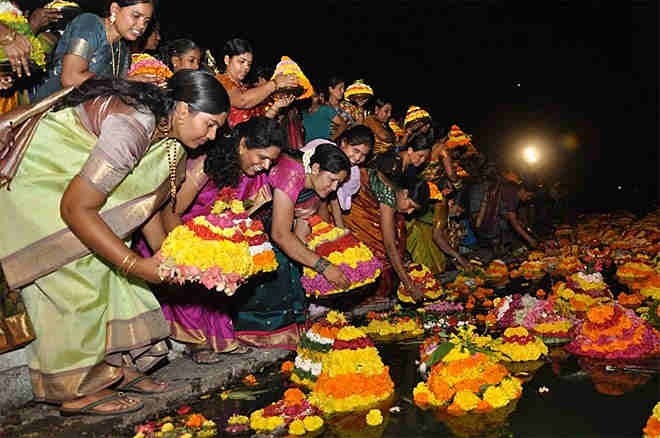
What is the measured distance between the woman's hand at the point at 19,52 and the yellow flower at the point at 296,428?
2.69m

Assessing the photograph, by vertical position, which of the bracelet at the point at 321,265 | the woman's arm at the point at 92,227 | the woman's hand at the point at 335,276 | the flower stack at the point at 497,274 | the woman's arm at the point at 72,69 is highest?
the woman's arm at the point at 72,69

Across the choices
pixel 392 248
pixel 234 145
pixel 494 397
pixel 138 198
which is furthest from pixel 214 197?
pixel 494 397

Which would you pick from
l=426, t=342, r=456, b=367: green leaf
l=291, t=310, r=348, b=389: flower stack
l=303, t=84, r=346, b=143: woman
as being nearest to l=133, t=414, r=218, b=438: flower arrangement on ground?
l=291, t=310, r=348, b=389: flower stack

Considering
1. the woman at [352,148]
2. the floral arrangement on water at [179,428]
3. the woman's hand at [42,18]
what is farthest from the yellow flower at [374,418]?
the woman's hand at [42,18]

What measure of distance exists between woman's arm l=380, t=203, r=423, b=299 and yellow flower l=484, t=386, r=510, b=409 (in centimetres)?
282

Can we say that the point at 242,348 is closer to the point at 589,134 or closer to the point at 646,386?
the point at 646,386

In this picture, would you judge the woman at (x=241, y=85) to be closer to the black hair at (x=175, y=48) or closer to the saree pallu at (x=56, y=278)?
the black hair at (x=175, y=48)

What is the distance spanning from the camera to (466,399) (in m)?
3.69

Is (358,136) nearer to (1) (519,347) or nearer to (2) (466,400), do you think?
(1) (519,347)

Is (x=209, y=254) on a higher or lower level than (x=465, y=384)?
higher

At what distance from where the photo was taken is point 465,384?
377 cm

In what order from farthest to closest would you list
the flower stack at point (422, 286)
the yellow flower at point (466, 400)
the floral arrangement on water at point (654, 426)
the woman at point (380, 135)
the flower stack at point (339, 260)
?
the woman at point (380, 135) → the flower stack at point (422, 286) → the flower stack at point (339, 260) → the yellow flower at point (466, 400) → the floral arrangement on water at point (654, 426)

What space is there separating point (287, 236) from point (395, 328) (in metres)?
1.52

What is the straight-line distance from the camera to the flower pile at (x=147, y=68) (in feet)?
15.0
